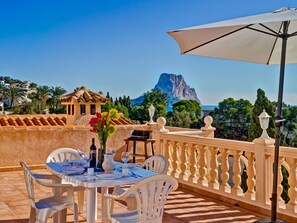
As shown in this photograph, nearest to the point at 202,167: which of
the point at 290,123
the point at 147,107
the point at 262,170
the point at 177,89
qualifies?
the point at 262,170

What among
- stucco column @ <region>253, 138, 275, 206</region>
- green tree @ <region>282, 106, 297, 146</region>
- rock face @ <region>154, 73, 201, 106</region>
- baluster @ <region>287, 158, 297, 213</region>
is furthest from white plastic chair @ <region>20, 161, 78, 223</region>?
rock face @ <region>154, 73, 201, 106</region>

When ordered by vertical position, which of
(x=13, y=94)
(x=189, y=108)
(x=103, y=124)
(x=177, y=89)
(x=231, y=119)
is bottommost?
(x=231, y=119)

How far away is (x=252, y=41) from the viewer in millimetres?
4465

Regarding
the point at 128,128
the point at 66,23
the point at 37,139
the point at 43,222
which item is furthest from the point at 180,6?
the point at 43,222

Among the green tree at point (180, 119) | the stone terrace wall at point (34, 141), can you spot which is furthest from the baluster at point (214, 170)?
the green tree at point (180, 119)

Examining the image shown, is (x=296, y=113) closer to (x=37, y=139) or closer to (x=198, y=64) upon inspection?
(x=37, y=139)

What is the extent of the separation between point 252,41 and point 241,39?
18 cm

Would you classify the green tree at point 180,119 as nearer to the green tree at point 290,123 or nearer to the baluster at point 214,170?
the green tree at point 290,123

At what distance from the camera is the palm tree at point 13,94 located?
40.8 m

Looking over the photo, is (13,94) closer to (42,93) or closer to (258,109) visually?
(42,93)

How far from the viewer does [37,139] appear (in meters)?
8.24

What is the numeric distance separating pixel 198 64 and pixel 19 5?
35.1 metres

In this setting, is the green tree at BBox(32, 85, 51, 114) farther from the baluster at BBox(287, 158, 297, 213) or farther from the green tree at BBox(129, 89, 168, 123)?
the baluster at BBox(287, 158, 297, 213)

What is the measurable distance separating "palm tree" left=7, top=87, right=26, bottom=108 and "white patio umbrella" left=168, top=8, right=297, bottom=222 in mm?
39252
